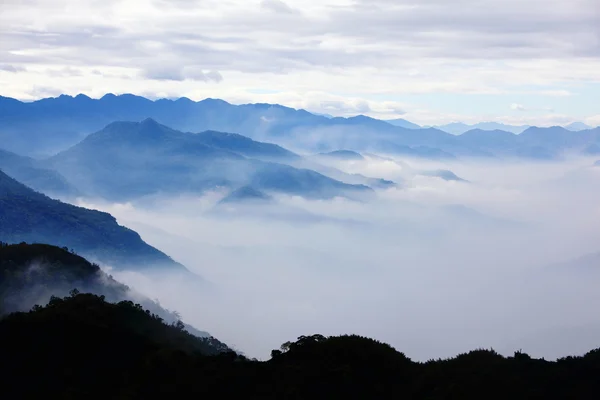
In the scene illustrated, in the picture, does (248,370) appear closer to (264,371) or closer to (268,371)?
(264,371)

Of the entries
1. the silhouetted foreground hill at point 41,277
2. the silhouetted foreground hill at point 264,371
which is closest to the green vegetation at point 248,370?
the silhouetted foreground hill at point 264,371

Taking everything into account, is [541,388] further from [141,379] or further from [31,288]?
[31,288]

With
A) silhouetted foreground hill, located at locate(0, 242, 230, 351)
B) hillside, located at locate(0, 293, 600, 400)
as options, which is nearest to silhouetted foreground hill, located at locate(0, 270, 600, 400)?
hillside, located at locate(0, 293, 600, 400)

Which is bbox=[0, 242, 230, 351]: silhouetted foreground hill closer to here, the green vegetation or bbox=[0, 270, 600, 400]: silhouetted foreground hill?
the green vegetation

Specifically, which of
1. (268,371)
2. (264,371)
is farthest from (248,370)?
(268,371)

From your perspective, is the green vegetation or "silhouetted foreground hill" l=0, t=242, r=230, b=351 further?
"silhouetted foreground hill" l=0, t=242, r=230, b=351

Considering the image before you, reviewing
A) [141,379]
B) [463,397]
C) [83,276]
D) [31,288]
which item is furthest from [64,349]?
[83,276]
